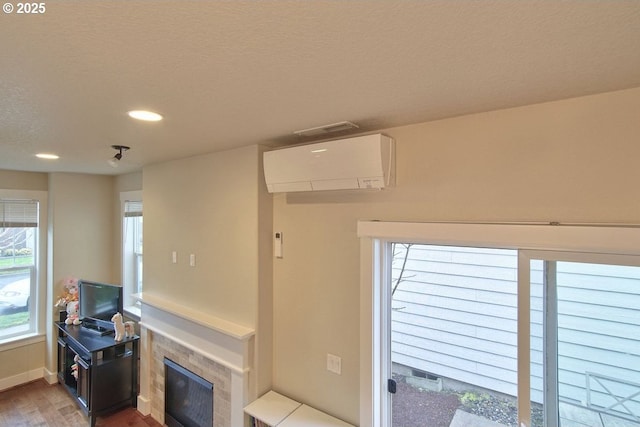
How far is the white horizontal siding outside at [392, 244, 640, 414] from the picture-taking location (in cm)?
129

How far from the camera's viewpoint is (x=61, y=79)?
1108mm

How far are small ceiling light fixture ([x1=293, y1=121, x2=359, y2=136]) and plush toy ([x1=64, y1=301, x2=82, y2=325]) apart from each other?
11.7 ft

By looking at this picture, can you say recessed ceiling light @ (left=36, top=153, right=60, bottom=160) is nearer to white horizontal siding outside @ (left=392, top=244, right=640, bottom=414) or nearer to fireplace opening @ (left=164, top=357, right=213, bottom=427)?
fireplace opening @ (left=164, top=357, right=213, bottom=427)

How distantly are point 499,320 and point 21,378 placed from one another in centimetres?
511

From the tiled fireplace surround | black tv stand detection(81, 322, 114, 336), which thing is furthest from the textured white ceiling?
black tv stand detection(81, 322, 114, 336)

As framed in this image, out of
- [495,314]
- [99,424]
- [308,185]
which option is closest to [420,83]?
[308,185]

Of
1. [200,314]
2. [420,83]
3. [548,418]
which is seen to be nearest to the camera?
[420,83]

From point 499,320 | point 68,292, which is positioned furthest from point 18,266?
point 499,320

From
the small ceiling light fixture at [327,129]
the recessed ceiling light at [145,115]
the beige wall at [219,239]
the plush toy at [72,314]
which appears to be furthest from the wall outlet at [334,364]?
the plush toy at [72,314]

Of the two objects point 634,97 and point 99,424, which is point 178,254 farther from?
point 634,97

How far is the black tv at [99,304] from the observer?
3.39 meters

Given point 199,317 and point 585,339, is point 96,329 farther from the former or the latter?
point 585,339

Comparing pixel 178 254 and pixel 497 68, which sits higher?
pixel 497 68

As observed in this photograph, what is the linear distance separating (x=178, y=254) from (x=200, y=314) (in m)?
0.59
